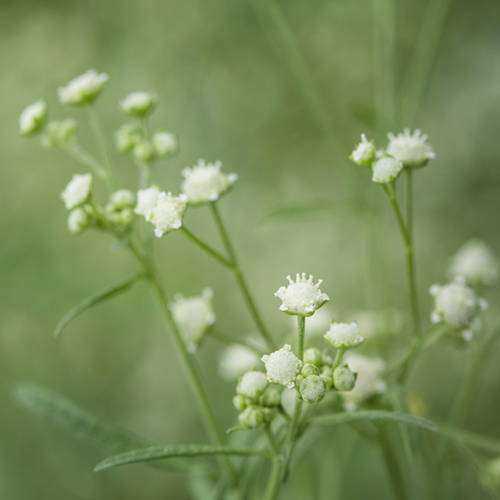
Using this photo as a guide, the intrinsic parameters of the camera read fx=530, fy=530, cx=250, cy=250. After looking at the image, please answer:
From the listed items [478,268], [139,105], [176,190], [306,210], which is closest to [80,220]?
[139,105]

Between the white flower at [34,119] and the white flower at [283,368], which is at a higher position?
the white flower at [34,119]

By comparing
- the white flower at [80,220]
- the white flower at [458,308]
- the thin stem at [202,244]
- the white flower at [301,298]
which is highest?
the white flower at [80,220]

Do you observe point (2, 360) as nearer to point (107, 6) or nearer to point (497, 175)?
point (107, 6)

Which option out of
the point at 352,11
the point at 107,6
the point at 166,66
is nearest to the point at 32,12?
the point at 107,6

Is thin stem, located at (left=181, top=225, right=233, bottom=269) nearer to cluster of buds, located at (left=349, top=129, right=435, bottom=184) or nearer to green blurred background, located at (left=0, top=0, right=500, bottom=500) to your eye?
cluster of buds, located at (left=349, top=129, right=435, bottom=184)

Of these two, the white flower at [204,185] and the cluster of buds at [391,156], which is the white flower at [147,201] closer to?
the white flower at [204,185]

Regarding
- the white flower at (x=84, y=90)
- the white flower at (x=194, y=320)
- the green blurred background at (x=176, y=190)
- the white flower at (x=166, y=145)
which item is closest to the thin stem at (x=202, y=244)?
the white flower at (x=194, y=320)
